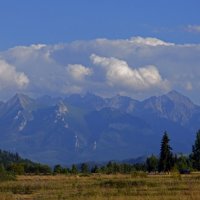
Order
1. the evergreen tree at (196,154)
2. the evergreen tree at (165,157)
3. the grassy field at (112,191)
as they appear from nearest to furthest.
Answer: the grassy field at (112,191) → the evergreen tree at (165,157) → the evergreen tree at (196,154)

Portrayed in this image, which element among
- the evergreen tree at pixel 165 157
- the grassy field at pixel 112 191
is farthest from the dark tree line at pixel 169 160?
the grassy field at pixel 112 191

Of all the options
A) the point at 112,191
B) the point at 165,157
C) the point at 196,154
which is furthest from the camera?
the point at 196,154

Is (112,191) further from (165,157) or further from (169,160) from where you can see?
(169,160)

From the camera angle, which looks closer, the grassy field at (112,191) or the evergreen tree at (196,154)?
the grassy field at (112,191)

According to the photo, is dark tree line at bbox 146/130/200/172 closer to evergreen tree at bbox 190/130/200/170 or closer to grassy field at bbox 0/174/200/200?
evergreen tree at bbox 190/130/200/170

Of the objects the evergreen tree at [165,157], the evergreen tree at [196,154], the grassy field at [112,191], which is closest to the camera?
the grassy field at [112,191]

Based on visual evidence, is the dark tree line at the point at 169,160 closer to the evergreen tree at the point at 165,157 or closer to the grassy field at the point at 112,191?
the evergreen tree at the point at 165,157

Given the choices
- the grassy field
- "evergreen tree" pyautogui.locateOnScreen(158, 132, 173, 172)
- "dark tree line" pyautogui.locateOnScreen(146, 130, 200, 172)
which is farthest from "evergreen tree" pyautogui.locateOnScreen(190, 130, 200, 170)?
the grassy field

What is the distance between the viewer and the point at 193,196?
2836cm

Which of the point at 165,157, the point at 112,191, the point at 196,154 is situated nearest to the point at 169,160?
the point at 165,157

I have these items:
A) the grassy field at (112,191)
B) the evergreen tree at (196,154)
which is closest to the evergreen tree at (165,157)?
the evergreen tree at (196,154)

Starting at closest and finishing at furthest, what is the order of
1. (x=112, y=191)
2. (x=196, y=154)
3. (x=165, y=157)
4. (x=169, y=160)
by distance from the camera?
(x=112, y=191) < (x=165, y=157) < (x=169, y=160) < (x=196, y=154)

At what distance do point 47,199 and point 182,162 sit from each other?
104154 millimetres

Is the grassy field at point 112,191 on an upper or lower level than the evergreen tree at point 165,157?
lower
